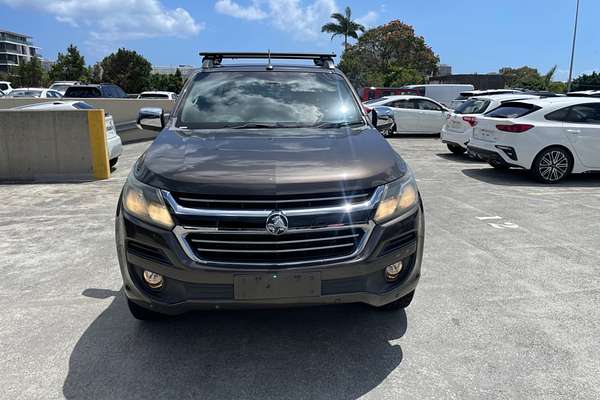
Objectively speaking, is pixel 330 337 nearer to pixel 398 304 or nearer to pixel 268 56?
pixel 398 304

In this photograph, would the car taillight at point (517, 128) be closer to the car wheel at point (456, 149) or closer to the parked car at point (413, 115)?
the car wheel at point (456, 149)

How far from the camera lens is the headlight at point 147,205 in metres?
2.63

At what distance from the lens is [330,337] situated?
325 cm

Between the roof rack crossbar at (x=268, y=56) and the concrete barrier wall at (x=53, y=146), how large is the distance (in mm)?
4907

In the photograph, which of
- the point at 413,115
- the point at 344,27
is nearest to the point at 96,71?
the point at 344,27

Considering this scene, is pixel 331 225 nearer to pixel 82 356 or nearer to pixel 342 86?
pixel 82 356

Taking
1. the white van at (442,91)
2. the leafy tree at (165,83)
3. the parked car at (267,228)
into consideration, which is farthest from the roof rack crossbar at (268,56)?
the leafy tree at (165,83)

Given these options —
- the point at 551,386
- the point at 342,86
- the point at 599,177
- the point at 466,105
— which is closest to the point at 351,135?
the point at 342,86

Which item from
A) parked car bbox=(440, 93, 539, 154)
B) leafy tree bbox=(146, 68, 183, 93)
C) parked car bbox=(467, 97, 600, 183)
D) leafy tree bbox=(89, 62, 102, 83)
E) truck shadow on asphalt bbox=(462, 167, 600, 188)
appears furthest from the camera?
leafy tree bbox=(89, 62, 102, 83)

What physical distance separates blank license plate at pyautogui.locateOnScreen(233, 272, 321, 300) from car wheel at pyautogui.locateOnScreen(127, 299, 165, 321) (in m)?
0.95

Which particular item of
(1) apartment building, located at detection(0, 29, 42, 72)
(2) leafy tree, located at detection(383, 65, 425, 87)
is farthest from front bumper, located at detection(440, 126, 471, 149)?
(1) apartment building, located at detection(0, 29, 42, 72)

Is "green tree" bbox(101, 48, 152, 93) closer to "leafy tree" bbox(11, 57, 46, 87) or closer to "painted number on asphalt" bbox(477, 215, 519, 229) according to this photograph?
"leafy tree" bbox(11, 57, 46, 87)

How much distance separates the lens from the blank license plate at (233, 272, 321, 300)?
101 inches

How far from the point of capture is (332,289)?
266 centimetres
